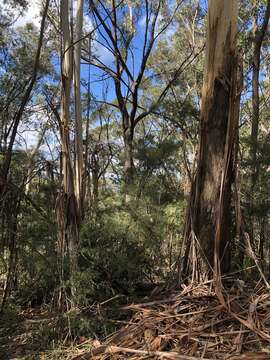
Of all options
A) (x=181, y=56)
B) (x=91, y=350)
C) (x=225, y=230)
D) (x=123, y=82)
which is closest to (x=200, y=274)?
(x=225, y=230)

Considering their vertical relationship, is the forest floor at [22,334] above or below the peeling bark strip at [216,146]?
below

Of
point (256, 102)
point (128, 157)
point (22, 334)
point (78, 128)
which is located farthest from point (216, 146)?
point (128, 157)

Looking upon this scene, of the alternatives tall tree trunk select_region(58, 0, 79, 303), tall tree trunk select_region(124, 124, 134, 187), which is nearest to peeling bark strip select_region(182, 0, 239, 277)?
tall tree trunk select_region(58, 0, 79, 303)

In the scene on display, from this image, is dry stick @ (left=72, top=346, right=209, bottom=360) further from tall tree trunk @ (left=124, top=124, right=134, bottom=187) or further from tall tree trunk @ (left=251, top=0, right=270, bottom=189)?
tall tree trunk @ (left=251, top=0, right=270, bottom=189)

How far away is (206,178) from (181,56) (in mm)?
12340

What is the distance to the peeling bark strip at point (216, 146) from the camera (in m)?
4.49

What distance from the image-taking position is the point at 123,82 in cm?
1213

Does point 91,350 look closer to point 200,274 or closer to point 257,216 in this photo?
point 200,274

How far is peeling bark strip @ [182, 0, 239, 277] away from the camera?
14.7 ft

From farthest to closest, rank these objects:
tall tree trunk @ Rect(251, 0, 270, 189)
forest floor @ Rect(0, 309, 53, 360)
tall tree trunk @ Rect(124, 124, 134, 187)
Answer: tall tree trunk @ Rect(124, 124, 134, 187) < tall tree trunk @ Rect(251, 0, 270, 189) < forest floor @ Rect(0, 309, 53, 360)

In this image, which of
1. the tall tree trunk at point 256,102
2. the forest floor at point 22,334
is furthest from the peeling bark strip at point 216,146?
the tall tree trunk at point 256,102

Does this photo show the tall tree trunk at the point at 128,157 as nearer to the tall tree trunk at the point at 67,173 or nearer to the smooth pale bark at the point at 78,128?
the smooth pale bark at the point at 78,128

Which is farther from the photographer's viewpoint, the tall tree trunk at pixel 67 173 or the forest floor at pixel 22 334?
the tall tree trunk at pixel 67 173

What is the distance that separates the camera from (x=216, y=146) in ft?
15.1
